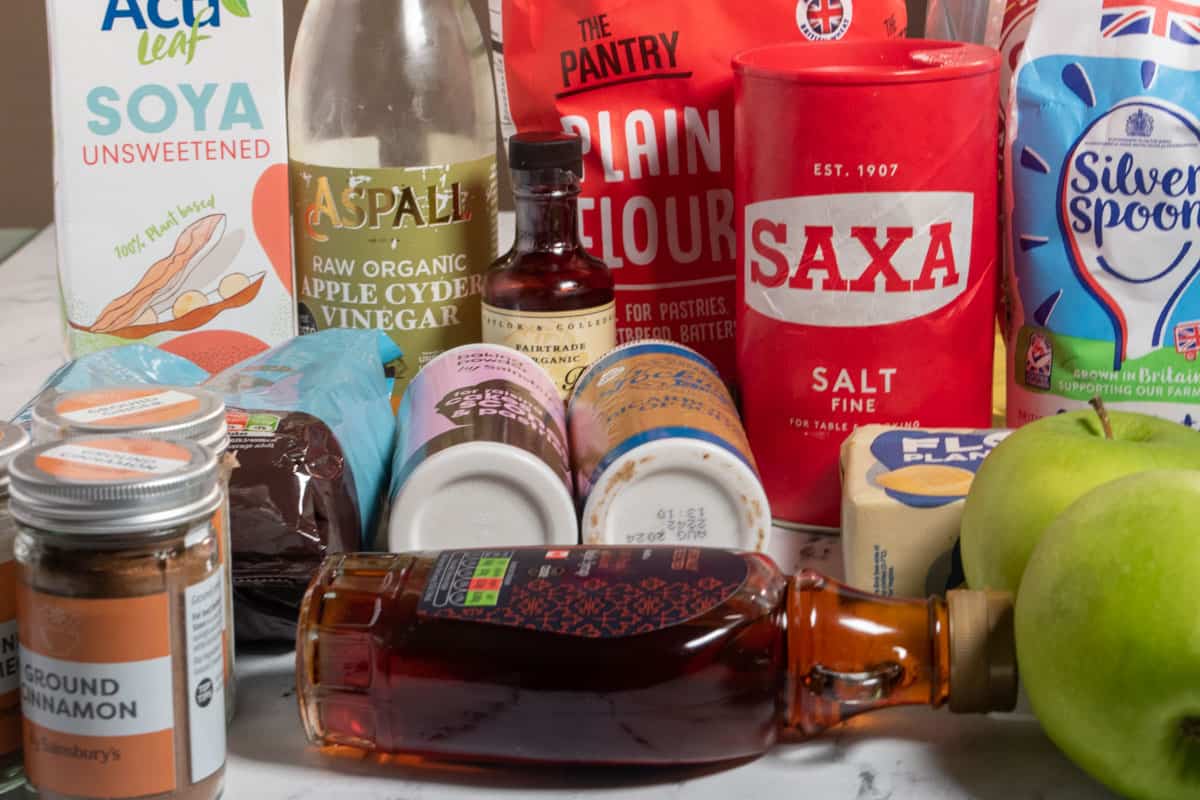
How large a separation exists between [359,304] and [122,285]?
16cm

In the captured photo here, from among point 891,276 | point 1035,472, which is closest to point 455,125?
point 891,276

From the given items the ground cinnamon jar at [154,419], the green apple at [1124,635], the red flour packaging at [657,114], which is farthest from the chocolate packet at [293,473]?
the green apple at [1124,635]

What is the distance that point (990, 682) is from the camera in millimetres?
655

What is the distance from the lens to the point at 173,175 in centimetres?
100

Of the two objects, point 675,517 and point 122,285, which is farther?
point 122,285

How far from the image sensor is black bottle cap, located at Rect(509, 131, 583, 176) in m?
0.95

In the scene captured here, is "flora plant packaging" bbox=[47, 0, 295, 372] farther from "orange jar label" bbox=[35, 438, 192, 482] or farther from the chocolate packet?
"orange jar label" bbox=[35, 438, 192, 482]

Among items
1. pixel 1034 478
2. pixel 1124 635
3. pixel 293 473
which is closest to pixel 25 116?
pixel 293 473

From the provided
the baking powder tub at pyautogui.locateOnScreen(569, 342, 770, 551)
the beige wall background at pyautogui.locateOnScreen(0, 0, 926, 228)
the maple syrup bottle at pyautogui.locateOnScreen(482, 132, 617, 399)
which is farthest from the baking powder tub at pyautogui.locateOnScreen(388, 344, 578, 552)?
the beige wall background at pyautogui.locateOnScreen(0, 0, 926, 228)

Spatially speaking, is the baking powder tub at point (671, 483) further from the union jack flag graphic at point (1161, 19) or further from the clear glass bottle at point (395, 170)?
the union jack flag graphic at point (1161, 19)

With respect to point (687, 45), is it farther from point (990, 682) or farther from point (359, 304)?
point (990, 682)

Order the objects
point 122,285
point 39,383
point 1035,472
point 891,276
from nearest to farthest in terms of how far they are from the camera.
→ point 1035,472 < point 891,276 < point 122,285 < point 39,383

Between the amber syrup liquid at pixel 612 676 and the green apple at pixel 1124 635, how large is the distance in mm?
62

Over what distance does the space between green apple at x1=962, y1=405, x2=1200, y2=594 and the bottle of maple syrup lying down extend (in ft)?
0.16
